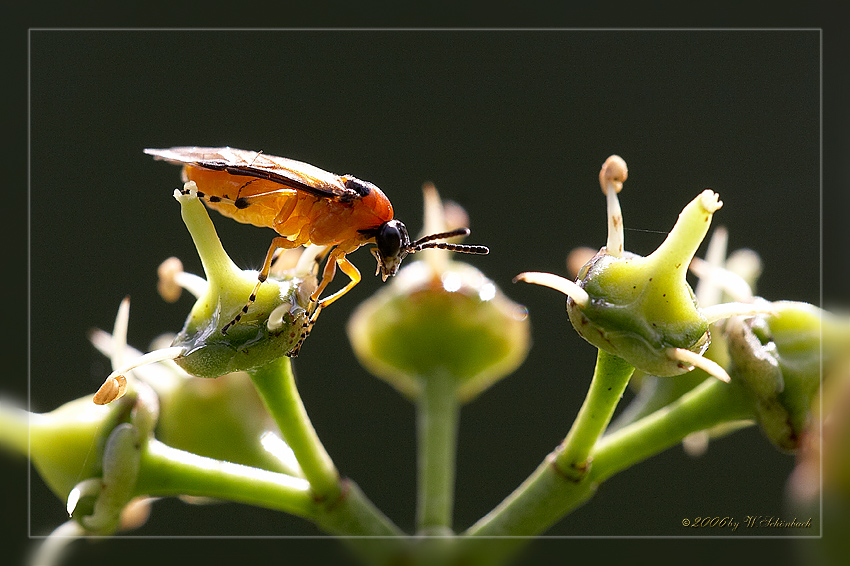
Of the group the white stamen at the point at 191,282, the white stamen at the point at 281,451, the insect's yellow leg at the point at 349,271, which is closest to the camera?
the white stamen at the point at 191,282

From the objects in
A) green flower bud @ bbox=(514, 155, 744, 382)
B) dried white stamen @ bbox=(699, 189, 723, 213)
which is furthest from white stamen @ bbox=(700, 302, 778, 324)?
dried white stamen @ bbox=(699, 189, 723, 213)

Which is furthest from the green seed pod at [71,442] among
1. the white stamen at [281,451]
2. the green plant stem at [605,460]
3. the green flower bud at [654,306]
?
the green flower bud at [654,306]

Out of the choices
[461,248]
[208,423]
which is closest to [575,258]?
[461,248]

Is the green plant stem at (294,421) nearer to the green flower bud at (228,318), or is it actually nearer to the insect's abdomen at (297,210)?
the green flower bud at (228,318)

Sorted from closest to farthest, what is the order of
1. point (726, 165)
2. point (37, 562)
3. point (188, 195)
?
point (188, 195), point (37, 562), point (726, 165)

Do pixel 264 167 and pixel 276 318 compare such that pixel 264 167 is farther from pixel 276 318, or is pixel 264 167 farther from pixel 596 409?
pixel 596 409

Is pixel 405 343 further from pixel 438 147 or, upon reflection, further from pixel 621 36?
pixel 621 36

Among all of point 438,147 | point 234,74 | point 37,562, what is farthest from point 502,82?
point 37,562
